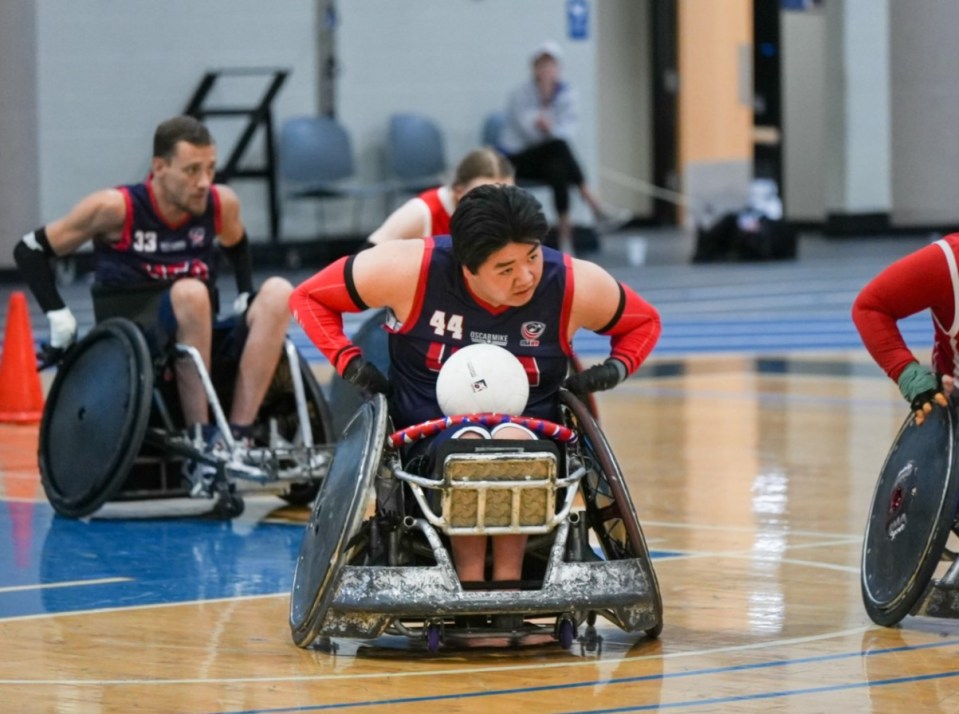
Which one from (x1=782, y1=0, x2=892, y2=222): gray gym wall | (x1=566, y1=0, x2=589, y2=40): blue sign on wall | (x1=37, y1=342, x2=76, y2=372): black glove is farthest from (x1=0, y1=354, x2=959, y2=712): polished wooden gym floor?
(x1=782, y1=0, x2=892, y2=222): gray gym wall

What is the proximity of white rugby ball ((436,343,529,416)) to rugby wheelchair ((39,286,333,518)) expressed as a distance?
1996 millimetres

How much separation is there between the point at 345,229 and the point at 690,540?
1131 centimetres

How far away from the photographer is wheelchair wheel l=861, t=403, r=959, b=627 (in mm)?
4883

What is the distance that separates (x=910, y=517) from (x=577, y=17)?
1419 cm

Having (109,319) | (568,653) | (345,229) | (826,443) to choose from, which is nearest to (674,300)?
(345,229)

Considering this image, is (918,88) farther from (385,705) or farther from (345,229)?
(385,705)

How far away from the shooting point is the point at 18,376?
9523 millimetres

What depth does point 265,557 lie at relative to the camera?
621cm

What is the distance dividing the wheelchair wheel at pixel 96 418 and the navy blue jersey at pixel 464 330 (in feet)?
5.91

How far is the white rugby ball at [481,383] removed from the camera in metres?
4.93

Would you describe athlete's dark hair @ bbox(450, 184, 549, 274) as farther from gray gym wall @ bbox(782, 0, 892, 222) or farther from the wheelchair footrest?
gray gym wall @ bbox(782, 0, 892, 222)

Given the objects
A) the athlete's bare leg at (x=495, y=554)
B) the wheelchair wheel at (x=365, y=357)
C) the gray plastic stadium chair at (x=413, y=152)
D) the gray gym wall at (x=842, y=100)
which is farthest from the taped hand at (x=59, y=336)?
the gray gym wall at (x=842, y=100)

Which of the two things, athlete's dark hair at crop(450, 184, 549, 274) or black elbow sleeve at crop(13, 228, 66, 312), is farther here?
black elbow sleeve at crop(13, 228, 66, 312)

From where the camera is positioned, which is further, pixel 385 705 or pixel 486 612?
pixel 486 612
